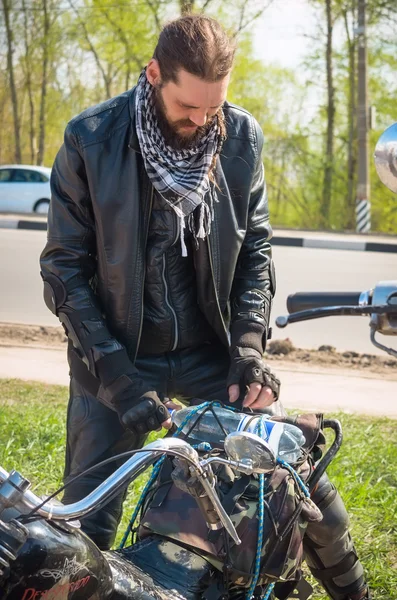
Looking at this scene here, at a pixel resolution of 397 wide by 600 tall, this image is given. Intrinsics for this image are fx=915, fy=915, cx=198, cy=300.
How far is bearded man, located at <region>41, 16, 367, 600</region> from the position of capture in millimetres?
2451

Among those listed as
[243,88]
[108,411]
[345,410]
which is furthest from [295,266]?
[243,88]

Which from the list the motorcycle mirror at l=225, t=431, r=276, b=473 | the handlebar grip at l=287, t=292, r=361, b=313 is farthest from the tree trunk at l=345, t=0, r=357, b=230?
the motorcycle mirror at l=225, t=431, r=276, b=473

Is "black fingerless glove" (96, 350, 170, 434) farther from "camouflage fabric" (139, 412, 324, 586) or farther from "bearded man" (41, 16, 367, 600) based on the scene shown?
"camouflage fabric" (139, 412, 324, 586)

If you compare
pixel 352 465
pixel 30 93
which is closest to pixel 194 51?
pixel 352 465

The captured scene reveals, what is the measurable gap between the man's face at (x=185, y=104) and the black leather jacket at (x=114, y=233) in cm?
11

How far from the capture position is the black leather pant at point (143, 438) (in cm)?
247

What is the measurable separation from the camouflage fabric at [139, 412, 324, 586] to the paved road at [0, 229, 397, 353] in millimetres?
5673

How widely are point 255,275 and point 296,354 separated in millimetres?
4520

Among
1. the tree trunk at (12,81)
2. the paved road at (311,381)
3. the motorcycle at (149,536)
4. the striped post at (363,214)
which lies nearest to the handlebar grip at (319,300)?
the motorcycle at (149,536)

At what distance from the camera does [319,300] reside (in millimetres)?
2322

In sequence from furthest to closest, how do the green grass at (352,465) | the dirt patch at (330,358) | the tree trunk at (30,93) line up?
the tree trunk at (30,93) < the dirt patch at (330,358) < the green grass at (352,465)

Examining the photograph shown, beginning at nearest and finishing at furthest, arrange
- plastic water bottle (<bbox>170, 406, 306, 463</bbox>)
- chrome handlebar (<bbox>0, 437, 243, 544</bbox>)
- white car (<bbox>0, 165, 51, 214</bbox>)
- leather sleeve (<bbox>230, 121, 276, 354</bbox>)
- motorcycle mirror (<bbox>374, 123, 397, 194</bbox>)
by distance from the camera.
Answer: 1. chrome handlebar (<bbox>0, 437, 243, 544</bbox>)
2. motorcycle mirror (<bbox>374, 123, 397, 194</bbox>)
3. plastic water bottle (<bbox>170, 406, 306, 463</bbox>)
4. leather sleeve (<bbox>230, 121, 276, 354</bbox>)
5. white car (<bbox>0, 165, 51, 214</bbox>)

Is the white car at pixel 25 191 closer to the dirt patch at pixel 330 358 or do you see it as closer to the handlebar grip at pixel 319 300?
the dirt patch at pixel 330 358

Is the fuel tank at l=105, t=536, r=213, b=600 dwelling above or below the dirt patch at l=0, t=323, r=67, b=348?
above
